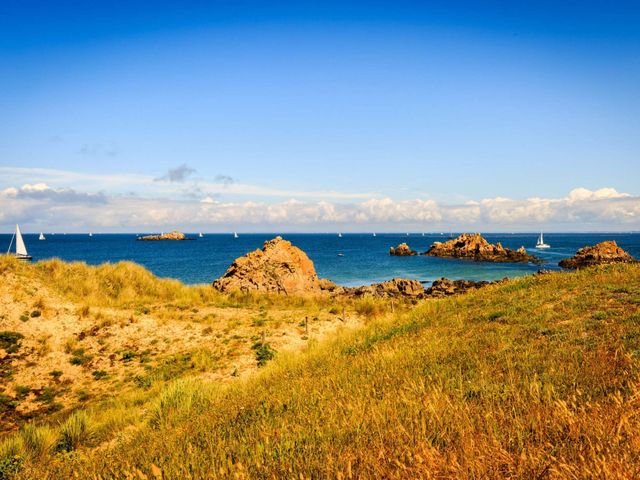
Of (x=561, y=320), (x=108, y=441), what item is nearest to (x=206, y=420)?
(x=108, y=441)

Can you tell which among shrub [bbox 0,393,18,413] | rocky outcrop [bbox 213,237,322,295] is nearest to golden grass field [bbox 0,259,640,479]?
shrub [bbox 0,393,18,413]

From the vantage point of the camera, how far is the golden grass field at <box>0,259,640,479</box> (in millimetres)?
3256

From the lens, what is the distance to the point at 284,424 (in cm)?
473

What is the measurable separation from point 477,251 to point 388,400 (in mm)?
85740

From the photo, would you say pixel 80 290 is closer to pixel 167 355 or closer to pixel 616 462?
pixel 167 355

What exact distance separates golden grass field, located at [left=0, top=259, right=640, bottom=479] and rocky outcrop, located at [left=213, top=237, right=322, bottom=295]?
12282mm

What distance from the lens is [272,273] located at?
3192cm

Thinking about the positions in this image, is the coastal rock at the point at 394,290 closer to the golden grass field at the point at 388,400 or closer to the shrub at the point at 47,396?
the golden grass field at the point at 388,400

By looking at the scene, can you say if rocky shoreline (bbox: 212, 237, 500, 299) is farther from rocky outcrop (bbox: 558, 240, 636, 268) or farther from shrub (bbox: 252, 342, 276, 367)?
rocky outcrop (bbox: 558, 240, 636, 268)

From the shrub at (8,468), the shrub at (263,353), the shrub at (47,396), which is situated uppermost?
the shrub at (8,468)

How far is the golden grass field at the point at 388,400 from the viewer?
3.26 m

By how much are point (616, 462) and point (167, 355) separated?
51.1 feet

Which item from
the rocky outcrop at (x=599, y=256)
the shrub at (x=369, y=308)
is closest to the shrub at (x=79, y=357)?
the shrub at (x=369, y=308)

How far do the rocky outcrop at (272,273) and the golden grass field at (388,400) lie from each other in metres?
12.3
